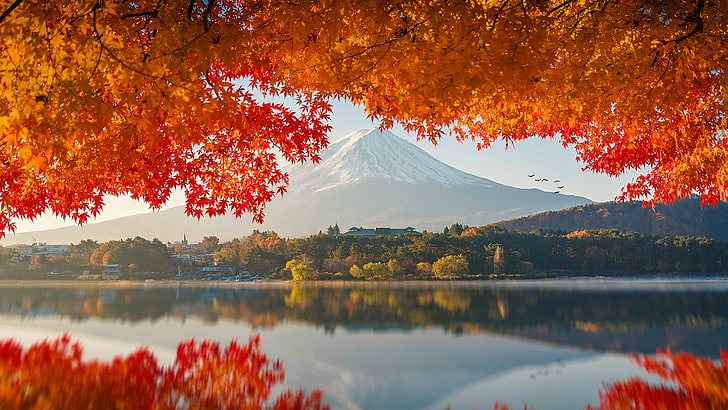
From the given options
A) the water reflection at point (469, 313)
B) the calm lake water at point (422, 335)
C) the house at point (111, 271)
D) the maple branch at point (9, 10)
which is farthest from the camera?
the house at point (111, 271)

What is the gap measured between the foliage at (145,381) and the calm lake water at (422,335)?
321 mm

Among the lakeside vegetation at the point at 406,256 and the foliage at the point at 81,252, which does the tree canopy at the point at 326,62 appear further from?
the foliage at the point at 81,252

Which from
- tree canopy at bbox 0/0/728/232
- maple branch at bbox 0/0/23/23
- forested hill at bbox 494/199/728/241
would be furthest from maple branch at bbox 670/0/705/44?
forested hill at bbox 494/199/728/241

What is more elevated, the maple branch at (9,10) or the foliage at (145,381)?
the maple branch at (9,10)

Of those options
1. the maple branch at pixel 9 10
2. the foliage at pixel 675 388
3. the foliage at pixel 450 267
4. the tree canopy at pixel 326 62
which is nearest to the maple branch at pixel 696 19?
the tree canopy at pixel 326 62

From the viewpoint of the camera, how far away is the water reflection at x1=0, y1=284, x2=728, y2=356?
6664 millimetres

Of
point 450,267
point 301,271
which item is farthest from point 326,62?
point 450,267

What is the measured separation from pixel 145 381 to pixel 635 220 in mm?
31995

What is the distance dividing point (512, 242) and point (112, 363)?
61.5ft

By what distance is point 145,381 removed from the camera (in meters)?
3.97

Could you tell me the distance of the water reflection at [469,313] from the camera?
6.66 metres

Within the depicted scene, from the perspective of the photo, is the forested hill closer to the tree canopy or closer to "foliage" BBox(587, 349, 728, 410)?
"foliage" BBox(587, 349, 728, 410)

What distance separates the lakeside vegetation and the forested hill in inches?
233

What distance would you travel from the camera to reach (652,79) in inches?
157
